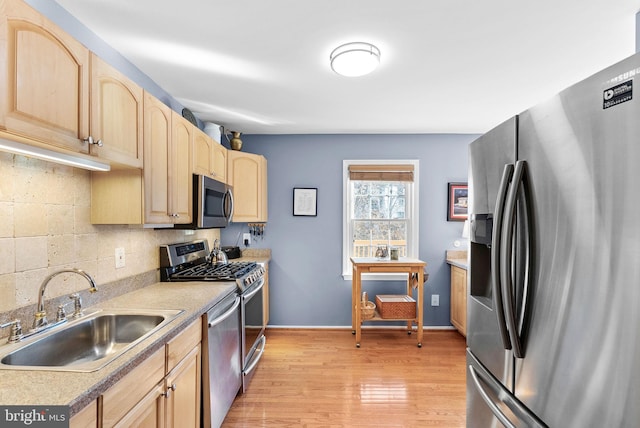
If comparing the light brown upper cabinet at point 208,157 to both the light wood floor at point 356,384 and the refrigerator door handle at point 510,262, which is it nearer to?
the light wood floor at point 356,384

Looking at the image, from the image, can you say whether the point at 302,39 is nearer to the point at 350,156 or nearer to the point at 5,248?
the point at 5,248

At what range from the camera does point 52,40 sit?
114 centimetres

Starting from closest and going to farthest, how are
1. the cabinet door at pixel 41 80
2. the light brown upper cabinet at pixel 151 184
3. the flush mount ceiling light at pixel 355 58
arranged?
the cabinet door at pixel 41 80 → the light brown upper cabinet at pixel 151 184 → the flush mount ceiling light at pixel 355 58

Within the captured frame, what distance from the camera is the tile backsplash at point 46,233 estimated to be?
4.29 feet

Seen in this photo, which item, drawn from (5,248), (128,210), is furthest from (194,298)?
(5,248)

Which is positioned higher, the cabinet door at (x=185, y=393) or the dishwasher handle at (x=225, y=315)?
the dishwasher handle at (x=225, y=315)

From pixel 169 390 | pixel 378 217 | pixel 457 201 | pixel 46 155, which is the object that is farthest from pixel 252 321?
Result: pixel 457 201

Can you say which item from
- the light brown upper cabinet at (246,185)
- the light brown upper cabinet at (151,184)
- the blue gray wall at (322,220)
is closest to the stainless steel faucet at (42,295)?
the light brown upper cabinet at (151,184)

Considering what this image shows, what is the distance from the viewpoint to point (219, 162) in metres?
3.06

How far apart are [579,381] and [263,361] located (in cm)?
A: 266

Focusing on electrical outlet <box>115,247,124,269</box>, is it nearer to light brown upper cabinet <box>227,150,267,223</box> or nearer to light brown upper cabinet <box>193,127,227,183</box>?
light brown upper cabinet <box>193,127,227,183</box>

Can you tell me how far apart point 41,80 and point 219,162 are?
1.98m

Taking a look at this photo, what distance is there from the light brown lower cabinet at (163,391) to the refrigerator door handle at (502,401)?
1.30 m

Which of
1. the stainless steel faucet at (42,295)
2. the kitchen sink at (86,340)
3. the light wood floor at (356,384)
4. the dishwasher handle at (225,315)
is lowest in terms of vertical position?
the light wood floor at (356,384)
